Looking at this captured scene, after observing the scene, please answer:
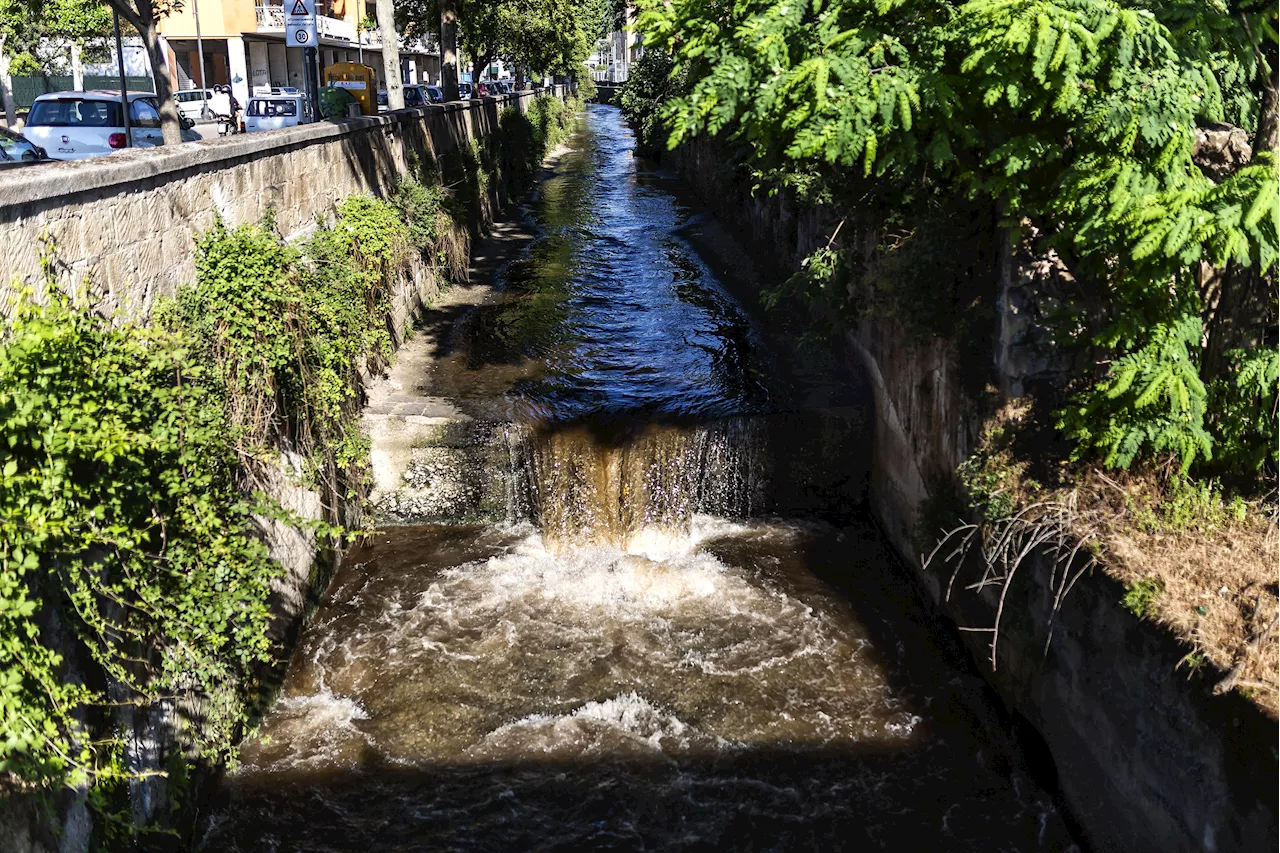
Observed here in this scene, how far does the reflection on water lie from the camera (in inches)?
461

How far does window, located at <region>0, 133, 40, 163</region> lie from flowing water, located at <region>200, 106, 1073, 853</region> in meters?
8.36

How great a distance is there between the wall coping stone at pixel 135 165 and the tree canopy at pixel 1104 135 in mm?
3494

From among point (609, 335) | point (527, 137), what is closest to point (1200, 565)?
point (609, 335)

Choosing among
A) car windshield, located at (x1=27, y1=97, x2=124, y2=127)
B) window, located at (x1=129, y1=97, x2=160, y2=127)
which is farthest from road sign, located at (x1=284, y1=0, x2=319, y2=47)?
car windshield, located at (x1=27, y1=97, x2=124, y2=127)

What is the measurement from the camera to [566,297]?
1623cm

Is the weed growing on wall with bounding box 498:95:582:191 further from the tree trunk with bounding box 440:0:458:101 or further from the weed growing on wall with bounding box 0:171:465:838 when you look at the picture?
the weed growing on wall with bounding box 0:171:465:838

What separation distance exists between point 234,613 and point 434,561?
10.4 feet

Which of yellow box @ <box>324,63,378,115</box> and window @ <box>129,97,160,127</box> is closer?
window @ <box>129,97,160,127</box>

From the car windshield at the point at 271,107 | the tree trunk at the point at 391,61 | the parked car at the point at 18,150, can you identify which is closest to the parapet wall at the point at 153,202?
the parked car at the point at 18,150

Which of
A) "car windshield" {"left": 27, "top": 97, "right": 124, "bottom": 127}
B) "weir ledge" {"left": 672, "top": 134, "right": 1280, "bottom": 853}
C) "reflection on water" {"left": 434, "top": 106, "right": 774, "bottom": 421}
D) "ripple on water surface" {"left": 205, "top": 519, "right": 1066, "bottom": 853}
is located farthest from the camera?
"car windshield" {"left": 27, "top": 97, "right": 124, "bottom": 127}

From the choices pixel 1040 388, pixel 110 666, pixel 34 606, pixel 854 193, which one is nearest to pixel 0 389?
pixel 34 606

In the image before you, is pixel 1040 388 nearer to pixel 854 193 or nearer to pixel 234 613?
pixel 854 193

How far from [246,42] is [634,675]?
48.5 m

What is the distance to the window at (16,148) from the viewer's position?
16078mm
